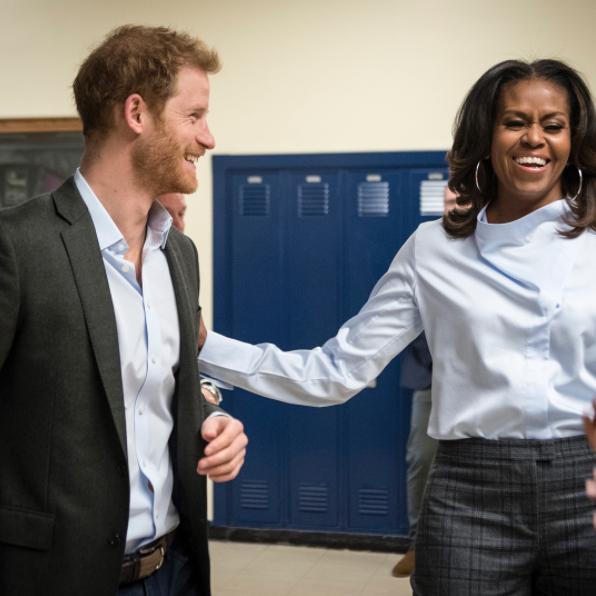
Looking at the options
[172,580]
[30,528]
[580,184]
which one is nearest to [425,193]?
[580,184]

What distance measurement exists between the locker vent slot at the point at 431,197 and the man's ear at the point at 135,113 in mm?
3176

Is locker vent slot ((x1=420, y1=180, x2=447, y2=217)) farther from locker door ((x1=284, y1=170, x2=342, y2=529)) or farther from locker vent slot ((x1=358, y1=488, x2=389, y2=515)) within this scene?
locker vent slot ((x1=358, y1=488, x2=389, y2=515))

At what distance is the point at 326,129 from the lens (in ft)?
16.1

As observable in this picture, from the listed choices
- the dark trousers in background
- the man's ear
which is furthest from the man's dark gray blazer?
the man's ear

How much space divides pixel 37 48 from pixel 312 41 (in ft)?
5.01

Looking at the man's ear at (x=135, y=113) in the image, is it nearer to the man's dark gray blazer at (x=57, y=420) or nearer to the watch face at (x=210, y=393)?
the man's dark gray blazer at (x=57, y=420)

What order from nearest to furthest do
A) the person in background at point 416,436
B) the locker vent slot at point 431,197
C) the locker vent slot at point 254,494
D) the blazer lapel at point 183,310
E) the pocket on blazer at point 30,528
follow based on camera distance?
the pocket on blazer at point 30,528, the blazer lapel at point 183,310, the person in background at point 416,436, the locker vent slot at point 431,197, the locker vent slot at point 254,494

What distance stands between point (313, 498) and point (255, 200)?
5.18ft

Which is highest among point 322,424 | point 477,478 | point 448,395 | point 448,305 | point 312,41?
point 312,41

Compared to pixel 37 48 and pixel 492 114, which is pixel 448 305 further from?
pixel 37 48

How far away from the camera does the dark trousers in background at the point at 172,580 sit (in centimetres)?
168

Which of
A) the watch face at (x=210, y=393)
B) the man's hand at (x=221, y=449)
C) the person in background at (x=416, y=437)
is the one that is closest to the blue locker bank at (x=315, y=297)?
the person in background at (x=416, y=437)

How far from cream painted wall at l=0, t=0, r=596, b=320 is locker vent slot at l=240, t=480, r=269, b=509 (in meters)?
0.94

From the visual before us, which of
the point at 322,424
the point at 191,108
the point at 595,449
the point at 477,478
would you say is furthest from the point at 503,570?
the point at 322,424
